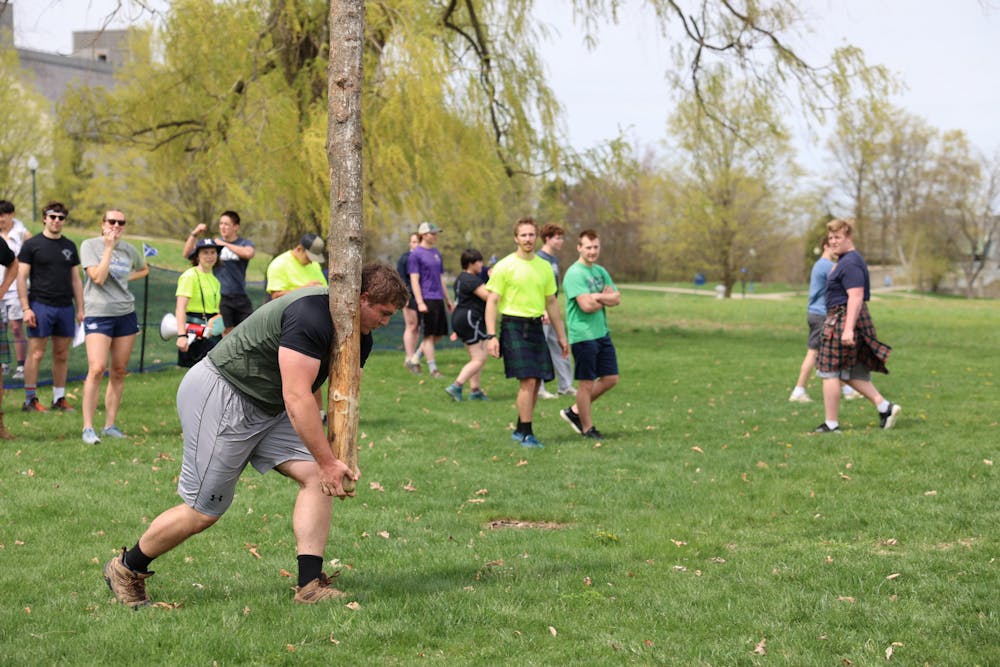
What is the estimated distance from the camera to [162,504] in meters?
7.04

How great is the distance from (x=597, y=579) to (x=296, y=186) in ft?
43.1

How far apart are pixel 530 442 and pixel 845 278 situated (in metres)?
3.24

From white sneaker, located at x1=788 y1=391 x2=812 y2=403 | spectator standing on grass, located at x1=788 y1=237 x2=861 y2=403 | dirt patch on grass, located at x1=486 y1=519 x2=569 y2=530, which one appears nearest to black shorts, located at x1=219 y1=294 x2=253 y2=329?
dirt patch on grass, located at x1=486 y1=519 x2=569 y2=530

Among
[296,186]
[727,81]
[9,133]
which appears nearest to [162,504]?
[296,186]

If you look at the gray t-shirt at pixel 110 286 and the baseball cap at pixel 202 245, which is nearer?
the gray t-shirt at pixel 110 286

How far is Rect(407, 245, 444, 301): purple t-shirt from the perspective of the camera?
14.3 m

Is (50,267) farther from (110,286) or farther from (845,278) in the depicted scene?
(845,278)

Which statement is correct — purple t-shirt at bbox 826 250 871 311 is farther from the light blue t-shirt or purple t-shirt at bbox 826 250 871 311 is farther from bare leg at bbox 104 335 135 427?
bare leg at bbox 104 335 135 427

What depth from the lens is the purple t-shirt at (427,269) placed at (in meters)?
14.3

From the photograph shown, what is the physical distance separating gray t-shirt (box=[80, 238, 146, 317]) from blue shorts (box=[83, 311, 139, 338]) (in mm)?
52

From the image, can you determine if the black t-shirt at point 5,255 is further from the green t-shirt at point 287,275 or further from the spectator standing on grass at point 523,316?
the spectator standing on grass at point 523,316

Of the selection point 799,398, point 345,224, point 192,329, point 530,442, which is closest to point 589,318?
point 530,442

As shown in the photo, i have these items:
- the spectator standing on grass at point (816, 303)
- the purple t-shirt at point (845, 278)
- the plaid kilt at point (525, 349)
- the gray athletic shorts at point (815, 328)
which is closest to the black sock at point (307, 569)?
the plaid kilt at point (525, 349)

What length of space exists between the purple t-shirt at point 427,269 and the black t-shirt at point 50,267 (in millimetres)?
5054
